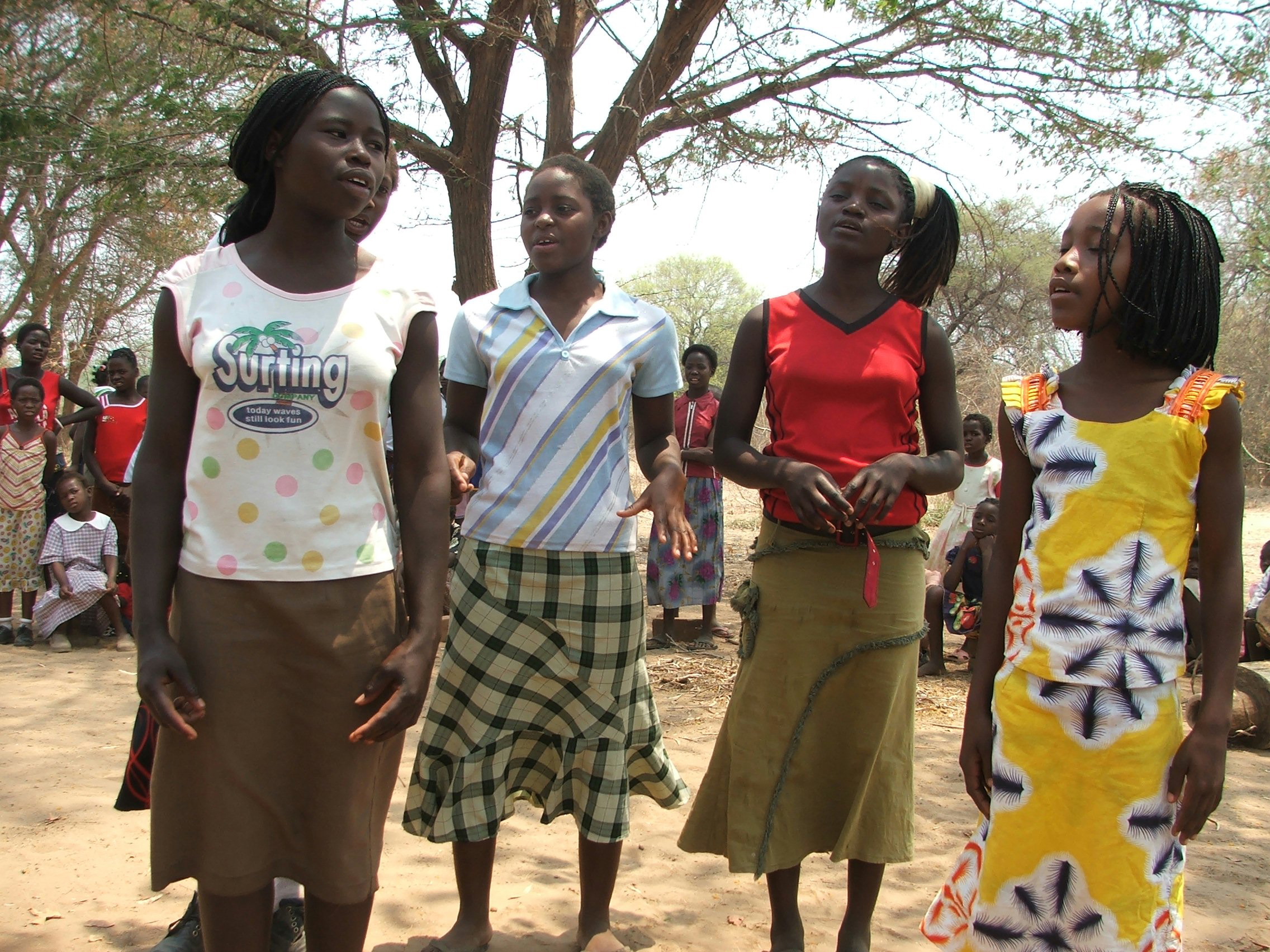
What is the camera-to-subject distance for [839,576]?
2.45 meters

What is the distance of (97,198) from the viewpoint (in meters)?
7.38

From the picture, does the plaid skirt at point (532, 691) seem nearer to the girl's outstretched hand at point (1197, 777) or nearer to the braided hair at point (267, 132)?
the braided hair at point (267, 132)

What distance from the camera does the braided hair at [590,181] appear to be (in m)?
2.67

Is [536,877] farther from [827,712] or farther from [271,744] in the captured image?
[271,744]

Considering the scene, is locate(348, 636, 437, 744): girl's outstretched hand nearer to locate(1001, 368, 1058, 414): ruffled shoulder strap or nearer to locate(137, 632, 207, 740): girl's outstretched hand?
locate(137, 632, 207, 740): girl's outstretched hand

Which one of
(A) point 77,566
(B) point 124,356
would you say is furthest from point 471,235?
(A) point 77,566

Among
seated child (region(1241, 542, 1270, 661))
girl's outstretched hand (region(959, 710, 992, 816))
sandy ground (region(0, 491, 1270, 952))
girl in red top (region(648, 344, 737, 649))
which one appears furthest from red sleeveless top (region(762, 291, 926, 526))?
seated child (region(1241, 542, 1270, 661))

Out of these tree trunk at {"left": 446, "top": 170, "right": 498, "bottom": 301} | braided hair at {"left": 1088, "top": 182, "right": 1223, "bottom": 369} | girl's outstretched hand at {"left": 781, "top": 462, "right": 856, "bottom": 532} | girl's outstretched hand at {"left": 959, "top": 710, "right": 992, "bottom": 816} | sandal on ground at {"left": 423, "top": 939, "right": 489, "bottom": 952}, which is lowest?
sandal on ground at {"left": 423, "top": 939, "right": 489, "bottom": 952}

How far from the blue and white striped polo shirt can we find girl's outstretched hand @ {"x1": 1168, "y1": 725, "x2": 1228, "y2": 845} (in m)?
1.26

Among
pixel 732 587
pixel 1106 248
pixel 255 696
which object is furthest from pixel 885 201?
pixel 732 587

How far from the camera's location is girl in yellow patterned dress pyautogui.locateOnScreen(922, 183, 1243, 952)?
184 centimetres

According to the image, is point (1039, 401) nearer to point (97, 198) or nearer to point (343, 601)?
point (343, 601)

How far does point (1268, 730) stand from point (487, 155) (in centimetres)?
597

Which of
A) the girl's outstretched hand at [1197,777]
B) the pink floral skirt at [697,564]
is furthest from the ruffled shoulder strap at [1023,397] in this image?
the pink floral skirt at [697,564]
